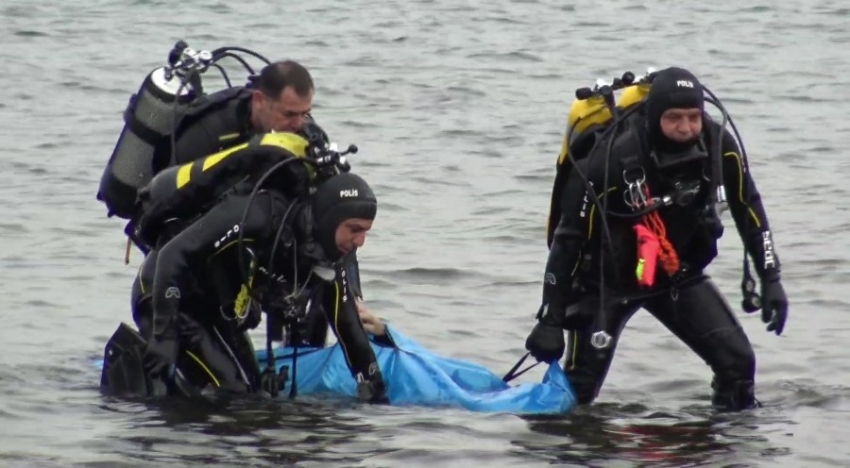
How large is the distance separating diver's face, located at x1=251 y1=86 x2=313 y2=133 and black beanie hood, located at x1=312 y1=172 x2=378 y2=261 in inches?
16.7

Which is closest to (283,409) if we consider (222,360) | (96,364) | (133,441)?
(222,360)

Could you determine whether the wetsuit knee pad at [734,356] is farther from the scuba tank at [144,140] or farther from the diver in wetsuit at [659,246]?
the scuba tank at [144,140]

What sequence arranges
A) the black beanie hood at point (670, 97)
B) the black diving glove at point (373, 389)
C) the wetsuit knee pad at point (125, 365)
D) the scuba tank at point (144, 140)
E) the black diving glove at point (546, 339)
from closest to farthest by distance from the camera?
the black beanie hood at point (670, 97)
the black diving glove at point (546, 339)
the black diving glove at point (373, 389)
the wetsuit knee pad at point (125, 365)
the scuba tank at point (144, 140)

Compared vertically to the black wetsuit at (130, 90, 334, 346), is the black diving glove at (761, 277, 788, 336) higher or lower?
lower

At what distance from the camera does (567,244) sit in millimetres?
6551

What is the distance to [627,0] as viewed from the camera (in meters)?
21.0

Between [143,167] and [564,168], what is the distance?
1.77 metres

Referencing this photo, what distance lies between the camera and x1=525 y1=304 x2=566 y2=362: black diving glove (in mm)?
6602

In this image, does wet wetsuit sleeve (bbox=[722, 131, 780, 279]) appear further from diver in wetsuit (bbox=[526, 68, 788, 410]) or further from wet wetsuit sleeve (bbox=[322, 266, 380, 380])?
wet wetsuit sleeve (bbox=[322, 266, 380, 380])

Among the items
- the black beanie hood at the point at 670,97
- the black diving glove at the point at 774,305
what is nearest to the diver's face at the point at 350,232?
the black beanie hood at the point at 670,97

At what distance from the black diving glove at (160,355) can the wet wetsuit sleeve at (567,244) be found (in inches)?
57.2

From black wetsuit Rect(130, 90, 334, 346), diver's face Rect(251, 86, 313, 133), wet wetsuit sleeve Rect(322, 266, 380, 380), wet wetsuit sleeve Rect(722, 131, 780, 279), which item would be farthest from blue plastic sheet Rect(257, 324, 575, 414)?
diver's face Rect(251, 86, 313, 133)

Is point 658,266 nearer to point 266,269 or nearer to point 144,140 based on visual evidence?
point 266,269

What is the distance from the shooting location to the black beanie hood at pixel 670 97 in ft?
20.5
